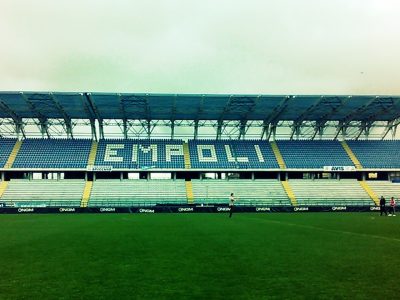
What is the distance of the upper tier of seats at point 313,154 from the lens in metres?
50.2

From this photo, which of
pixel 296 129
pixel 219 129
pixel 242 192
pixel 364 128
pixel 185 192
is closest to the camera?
pixel 185 192

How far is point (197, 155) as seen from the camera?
51062 millimetres

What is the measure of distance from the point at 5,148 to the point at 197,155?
22.9 m

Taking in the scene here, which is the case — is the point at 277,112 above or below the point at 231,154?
above

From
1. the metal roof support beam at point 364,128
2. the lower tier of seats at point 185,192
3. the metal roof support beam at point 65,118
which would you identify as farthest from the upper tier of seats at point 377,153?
the metal roof support beam at point 65,118

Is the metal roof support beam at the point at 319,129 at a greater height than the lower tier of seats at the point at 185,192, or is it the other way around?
the metal roof support beam at the point at 319,129

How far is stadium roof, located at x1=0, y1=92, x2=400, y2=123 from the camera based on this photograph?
4344 centimetres

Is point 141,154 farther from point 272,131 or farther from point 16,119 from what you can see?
point 272,131

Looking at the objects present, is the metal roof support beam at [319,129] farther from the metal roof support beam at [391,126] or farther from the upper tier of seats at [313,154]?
the metal roof support beam at [391,126]

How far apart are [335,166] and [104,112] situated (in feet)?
91.9

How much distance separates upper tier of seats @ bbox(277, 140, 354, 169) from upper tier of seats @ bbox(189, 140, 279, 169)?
80.5 inches

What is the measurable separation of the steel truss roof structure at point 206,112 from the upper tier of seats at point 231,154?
1.34m

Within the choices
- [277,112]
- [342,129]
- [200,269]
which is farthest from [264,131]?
[200,269]

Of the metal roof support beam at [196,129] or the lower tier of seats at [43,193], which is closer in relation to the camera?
the lower tier of seats at [43,193]
